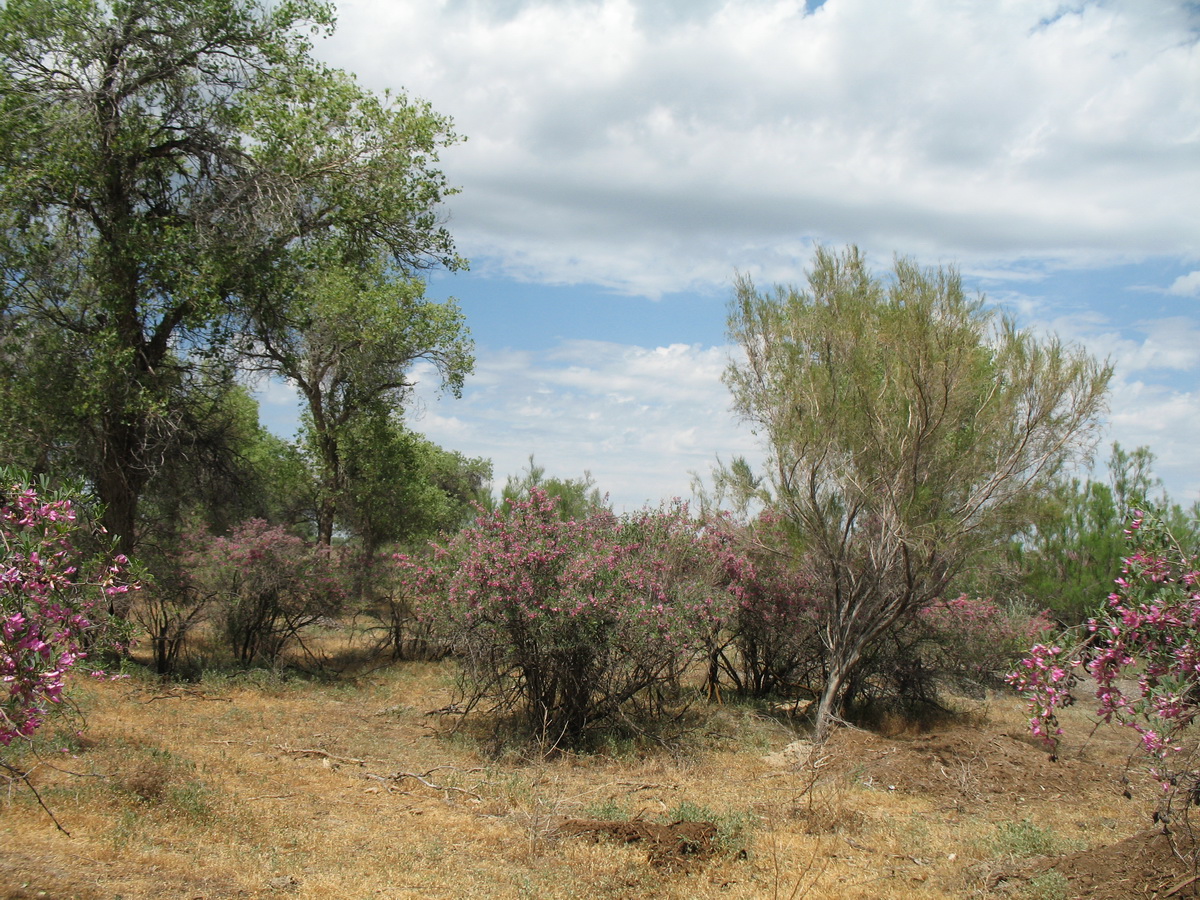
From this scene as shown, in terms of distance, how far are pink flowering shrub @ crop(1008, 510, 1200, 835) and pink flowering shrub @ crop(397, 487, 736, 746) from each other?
6.01 m

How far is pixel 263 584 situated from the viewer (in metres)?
14.4

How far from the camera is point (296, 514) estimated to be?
20.8 m

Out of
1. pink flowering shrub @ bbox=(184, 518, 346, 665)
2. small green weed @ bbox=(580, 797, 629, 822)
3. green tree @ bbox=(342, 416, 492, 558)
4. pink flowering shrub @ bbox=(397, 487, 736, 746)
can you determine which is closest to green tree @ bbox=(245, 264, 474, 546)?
green tree @ bbox=(342, 416, 492, 558)

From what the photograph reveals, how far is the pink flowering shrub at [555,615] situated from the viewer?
10266 millimetres

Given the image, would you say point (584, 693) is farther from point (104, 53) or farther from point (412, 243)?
point (104, 53)

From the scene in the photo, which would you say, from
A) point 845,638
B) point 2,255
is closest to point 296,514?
point 2,255

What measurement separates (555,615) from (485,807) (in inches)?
101

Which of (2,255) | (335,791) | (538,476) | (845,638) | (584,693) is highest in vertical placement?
(2,255)

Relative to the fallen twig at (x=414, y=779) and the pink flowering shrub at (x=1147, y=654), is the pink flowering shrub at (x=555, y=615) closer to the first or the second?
the fallen twig at (x=414, y=779)

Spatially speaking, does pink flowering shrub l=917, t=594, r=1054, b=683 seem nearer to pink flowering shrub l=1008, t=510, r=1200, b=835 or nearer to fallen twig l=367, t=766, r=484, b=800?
fallen twig l=367, t=766, r=484, b=800

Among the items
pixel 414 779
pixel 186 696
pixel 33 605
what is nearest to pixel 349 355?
pixel 186 696

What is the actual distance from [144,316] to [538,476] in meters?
11.1

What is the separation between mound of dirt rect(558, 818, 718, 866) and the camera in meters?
6.61

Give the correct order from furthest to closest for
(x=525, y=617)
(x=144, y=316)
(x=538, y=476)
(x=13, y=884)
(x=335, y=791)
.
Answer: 1. (x=538, y=476)
2. (x=144, y=316)
3. (x=525, y=617)
4. (x=335, y=791)
5. (x=13, y=884)
